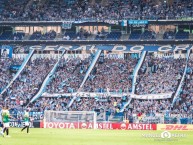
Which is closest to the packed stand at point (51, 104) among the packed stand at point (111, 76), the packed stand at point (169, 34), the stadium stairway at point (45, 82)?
the stadium stairway at point (45, 82)

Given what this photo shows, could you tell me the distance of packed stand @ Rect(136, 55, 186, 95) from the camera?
84.3 m

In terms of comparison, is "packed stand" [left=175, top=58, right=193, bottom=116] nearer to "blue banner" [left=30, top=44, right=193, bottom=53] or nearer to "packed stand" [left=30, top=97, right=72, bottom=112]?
"blue banner" [left=30, top=44, right=193, bottom=53]

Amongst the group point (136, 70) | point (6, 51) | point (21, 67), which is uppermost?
point (6, 51)

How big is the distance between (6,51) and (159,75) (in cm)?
2430

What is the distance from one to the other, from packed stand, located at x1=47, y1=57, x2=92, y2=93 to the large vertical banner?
812 centimetres

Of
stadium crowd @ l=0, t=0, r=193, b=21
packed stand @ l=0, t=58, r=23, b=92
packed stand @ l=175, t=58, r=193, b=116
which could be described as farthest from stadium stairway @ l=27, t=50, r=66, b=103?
packed stand @ l=175, t=58, r=193, b=116

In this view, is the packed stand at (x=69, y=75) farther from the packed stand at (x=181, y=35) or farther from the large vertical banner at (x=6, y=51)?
the packed stand at (x=181, y=35)

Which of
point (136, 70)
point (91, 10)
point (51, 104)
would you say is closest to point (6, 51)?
point (91, 10)

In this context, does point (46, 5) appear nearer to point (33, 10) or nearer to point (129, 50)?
point (33, 10)

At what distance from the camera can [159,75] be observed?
289 ft

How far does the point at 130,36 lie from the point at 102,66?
8634 mm

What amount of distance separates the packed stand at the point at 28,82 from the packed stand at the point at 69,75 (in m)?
1.54

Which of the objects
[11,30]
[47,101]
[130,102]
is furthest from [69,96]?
[11,30]

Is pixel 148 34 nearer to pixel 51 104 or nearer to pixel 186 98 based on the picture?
pixel 186 98
